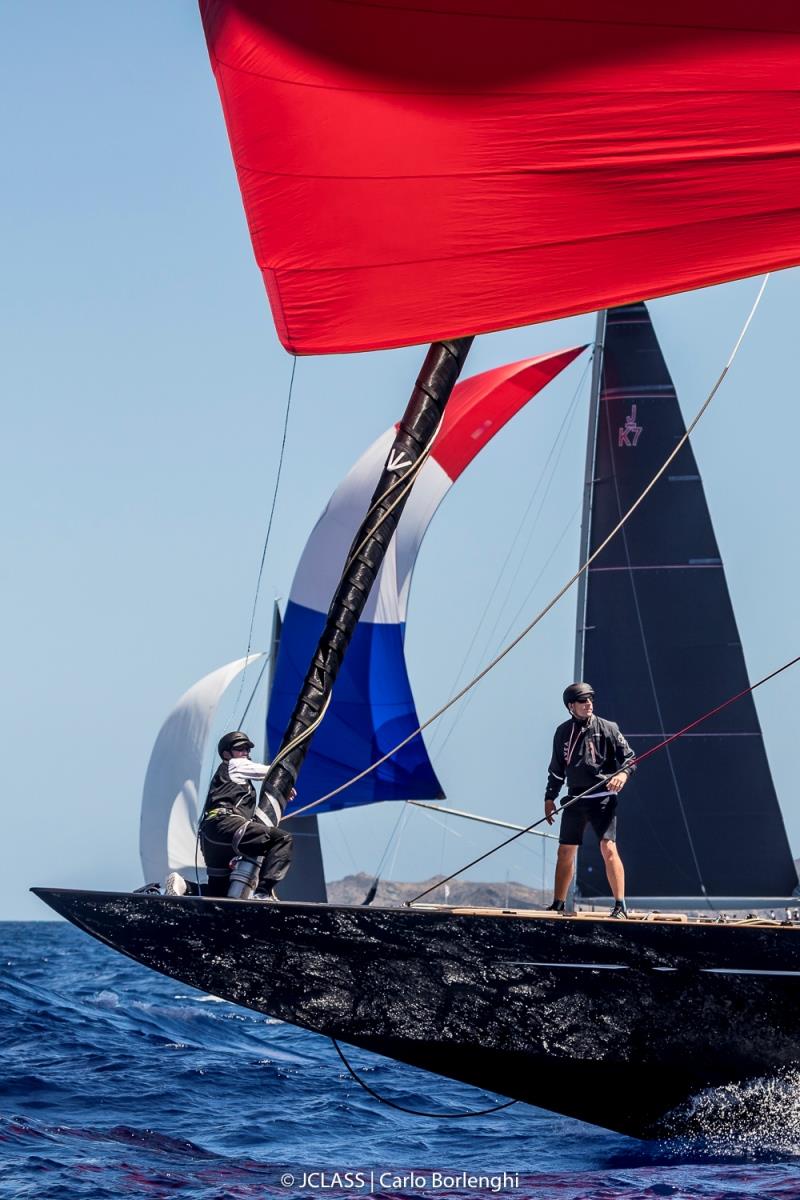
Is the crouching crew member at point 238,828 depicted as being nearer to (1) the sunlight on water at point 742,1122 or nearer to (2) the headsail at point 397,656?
(1) the sunlight on water at point 742,1122

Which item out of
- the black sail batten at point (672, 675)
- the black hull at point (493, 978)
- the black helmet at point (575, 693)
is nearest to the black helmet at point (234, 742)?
the black hull at point (493, 978)

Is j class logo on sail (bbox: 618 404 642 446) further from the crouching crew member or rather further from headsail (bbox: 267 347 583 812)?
the crouching crew member

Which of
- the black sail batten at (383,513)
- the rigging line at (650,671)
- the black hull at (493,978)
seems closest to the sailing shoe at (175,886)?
the black hull at (493,978)

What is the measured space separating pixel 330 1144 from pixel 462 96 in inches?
294

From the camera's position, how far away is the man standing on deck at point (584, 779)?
10242 mm

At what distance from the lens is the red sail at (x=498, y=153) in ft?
28.0

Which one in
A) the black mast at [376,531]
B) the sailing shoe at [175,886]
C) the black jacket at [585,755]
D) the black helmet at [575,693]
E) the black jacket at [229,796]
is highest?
the black mast at [376,531]

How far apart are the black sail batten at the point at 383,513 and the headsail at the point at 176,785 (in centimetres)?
1697

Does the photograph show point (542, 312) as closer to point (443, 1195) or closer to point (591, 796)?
point (591, 796)

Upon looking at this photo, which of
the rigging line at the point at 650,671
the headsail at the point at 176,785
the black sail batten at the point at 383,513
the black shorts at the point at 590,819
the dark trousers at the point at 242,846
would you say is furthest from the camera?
the headsail at the point at 176,785

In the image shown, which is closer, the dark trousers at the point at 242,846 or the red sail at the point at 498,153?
the red sail at the point at 498,153

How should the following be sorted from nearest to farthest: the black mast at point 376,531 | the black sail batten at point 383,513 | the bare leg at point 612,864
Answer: the black mast at point 376,531, the black sail batten at point 383,513, the bare leg at point 612,864

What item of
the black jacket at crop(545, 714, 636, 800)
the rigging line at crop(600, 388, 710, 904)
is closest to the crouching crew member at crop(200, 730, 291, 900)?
the black jacket at crop(545, 714, 636, 800)

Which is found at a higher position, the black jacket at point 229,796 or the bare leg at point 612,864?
the black jacket at point 229,796
